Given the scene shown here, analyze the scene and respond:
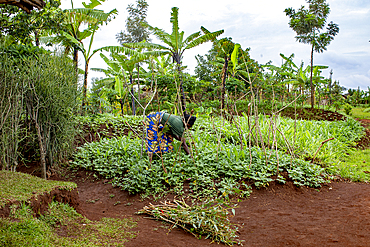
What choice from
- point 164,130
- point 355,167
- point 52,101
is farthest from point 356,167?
point 52,101

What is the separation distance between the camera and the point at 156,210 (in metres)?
3.69

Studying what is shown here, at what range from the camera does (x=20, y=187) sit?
9.59 ft

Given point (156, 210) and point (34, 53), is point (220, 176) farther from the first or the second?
point (34, 53)

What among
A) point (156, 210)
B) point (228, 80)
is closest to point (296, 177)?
point (156, 210)

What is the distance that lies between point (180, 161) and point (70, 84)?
293cm

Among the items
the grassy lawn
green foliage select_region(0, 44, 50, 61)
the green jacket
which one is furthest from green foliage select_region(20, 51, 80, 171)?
the green jacket

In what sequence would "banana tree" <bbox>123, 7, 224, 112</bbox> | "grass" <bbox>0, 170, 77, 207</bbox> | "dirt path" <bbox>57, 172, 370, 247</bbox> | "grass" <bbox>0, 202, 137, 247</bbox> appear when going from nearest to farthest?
"grass" <bbox>0, 202, 137, 247</bbox>, "grass" <bbox>0, 170, 77, 207</bbox>, "dirt path" <bbox>57, 172, 370, 247</bbox>, "banana tree" <bbox>123, 7, 224, 112</bbox>

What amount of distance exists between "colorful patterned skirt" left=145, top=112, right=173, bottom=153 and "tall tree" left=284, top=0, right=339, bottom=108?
1056cm

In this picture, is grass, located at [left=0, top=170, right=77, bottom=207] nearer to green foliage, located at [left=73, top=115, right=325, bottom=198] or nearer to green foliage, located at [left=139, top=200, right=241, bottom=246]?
green foliage, located at [left=139, top=200, right=241, bottom=246]

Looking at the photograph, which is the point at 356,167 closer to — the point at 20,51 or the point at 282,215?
the point at 282,215

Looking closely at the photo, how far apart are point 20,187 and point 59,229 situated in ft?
2.24

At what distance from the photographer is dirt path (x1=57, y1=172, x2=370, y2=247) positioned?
121 inches

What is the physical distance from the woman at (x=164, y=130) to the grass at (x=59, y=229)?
7.06 feet

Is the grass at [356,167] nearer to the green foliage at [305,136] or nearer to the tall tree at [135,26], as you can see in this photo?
the green foliage at [305,136]
